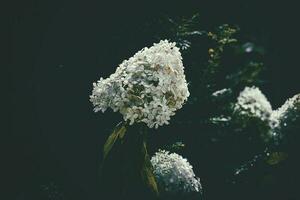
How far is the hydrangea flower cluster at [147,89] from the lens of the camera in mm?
2527

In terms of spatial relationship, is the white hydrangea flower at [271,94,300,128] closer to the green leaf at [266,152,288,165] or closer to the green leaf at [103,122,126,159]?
the green leaf at [266,152,288,165]

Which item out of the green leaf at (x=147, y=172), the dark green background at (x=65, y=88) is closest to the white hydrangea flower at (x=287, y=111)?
the dark green background at (x=65, y=88)

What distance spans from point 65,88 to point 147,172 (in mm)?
1112

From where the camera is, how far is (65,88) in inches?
139

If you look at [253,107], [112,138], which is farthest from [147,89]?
[253,107]

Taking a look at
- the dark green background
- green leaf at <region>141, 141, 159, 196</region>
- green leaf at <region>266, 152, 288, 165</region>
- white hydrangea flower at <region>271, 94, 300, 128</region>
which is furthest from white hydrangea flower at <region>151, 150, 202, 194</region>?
white hydrangea flower at <region>271, 94, 300, 128</region>

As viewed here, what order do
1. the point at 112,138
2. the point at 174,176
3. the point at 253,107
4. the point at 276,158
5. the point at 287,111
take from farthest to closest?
1. the point at 253,107
2. the point at 287,111
3. the point at 276,158
4. the point at 174,176
5. the point at 112,138

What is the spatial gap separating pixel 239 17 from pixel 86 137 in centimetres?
263

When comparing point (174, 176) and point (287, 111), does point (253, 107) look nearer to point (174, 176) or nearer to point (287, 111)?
point (287, 111)

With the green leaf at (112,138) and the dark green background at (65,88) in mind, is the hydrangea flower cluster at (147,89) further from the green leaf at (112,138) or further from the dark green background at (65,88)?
the dark green background at (65,88)

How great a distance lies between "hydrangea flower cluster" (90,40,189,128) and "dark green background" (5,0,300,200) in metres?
0.79

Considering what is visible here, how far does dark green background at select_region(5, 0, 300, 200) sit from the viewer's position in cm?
332

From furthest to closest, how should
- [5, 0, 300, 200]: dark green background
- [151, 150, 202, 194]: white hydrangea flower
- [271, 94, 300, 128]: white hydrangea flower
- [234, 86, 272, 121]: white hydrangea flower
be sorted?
[234, 86, 272, 121]: white hydrangea flower → [271, 94, 300, 128]: white hydrangea flower → [5, 0, 300, 200]: dark green background → [151, 150, 202, 194]: white hydrangea flower

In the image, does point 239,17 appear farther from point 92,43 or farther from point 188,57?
point 92,43
